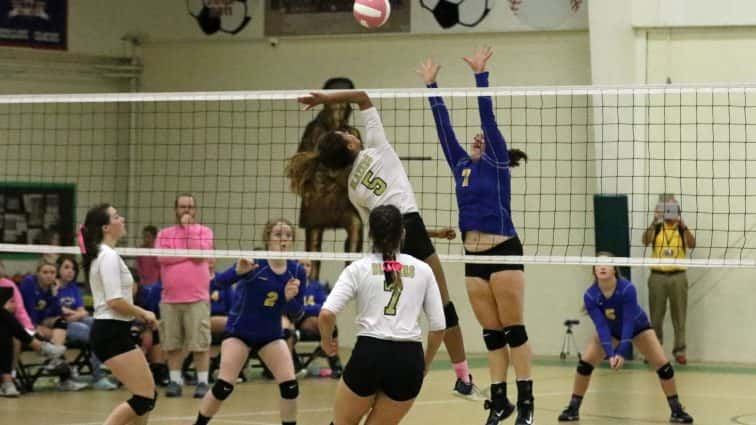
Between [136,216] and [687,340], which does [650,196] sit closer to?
[687,340]

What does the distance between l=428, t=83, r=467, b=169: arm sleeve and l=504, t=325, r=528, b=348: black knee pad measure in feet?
4.06

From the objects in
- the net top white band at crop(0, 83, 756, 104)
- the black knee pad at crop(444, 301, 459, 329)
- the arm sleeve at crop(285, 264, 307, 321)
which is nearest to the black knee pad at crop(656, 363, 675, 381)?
the net top white band at crop(0, 83, 756, 104)

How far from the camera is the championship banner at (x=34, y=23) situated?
2070cm

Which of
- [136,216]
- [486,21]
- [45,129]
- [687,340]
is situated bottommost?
[687,340]

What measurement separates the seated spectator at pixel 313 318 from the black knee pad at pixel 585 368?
4.35 metres

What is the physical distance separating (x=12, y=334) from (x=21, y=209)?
758cm

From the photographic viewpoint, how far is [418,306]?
7.34 metres

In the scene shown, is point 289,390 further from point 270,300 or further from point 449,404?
point 449,404

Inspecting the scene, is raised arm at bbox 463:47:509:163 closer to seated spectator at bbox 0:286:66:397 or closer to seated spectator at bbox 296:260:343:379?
seated spectator at bbox 0:286:66:397

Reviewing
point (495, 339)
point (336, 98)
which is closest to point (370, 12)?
point (336, 98)

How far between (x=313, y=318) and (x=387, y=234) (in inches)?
354

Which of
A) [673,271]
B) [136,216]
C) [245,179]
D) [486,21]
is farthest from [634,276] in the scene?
[136,216]

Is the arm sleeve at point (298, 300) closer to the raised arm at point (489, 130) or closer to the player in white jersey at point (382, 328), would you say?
the raised arm at point (489, 130)

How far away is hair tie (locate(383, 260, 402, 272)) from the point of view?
23.8 ft
